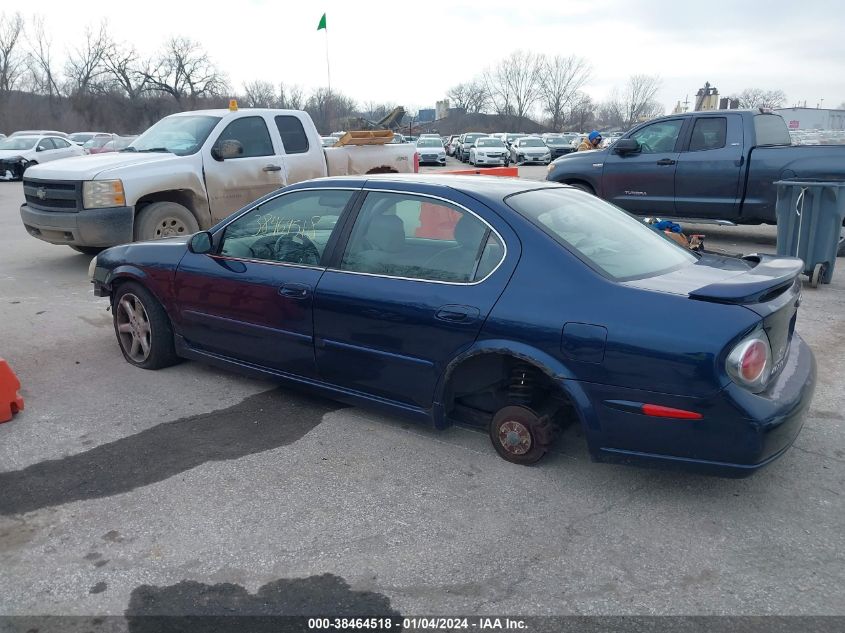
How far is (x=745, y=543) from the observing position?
9.95ft

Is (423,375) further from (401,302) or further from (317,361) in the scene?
(317,361)

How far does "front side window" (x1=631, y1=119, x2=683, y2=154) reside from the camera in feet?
34.4

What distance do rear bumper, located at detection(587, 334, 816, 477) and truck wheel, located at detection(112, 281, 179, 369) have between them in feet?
10.7

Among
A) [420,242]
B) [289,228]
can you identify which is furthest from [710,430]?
[289,228]

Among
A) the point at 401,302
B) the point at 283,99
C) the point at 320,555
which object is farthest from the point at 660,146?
the point at 283,99

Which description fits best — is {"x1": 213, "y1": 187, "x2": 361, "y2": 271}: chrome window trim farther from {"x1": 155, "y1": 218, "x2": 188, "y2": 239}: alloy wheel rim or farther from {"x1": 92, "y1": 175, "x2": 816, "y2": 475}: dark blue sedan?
{"x1": 155, "y1": 218, "x2": 188, "y2": 239}: alloy wheel rim

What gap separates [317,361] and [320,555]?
1450mm

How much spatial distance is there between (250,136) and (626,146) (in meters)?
5.67

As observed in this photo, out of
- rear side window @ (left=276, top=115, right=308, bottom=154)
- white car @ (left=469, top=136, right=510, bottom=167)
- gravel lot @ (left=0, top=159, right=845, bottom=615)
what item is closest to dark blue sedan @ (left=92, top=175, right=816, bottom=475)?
gravel lot @ (left=0, top=159, right=845, bottom=615)

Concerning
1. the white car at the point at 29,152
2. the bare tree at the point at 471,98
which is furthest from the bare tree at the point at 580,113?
the white car at the point at 29,152

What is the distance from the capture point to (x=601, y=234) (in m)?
3.85

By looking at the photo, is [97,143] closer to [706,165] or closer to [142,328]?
[706,165]

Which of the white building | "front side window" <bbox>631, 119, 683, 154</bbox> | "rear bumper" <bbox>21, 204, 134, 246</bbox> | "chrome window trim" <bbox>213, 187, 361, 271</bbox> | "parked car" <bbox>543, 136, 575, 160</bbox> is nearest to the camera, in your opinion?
"chrome window trim" <bbox>213, 187, 361, 271</bbox>

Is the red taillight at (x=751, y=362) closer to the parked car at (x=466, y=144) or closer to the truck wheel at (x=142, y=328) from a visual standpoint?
the truck wheel at (x=142, y=328)
